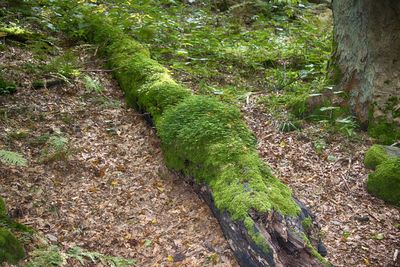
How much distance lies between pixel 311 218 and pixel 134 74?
386 cm

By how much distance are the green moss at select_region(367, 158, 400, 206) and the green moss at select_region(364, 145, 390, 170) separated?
170mm

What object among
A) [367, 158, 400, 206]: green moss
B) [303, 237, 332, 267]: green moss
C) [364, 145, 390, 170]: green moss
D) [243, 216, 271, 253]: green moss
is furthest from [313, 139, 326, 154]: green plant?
[243, 216, 271, 253]: green moss

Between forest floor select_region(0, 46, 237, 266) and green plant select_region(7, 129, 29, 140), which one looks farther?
green plant select_region(7, 129, 29, 140)

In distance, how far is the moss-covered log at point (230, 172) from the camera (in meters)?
3.75

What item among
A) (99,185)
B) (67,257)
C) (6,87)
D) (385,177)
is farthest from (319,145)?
(6,87)

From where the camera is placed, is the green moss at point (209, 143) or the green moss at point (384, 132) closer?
the green moss at point (209, 143)

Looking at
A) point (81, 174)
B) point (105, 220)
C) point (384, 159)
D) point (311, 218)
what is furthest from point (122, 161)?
point (384, 159)

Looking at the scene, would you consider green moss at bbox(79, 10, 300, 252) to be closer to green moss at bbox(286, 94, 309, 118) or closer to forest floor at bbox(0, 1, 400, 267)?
forest floor at bbox(0, 1, 400, 267)

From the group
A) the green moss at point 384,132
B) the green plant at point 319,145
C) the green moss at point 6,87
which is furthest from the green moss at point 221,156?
the green moss at point 6,87

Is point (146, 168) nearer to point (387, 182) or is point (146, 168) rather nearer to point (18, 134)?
point (18, 134)

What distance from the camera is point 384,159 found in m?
5.56

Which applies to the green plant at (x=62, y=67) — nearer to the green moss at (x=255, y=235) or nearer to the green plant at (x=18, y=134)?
the green plant at (x=18, y=134)

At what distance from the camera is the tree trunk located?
5957 mm

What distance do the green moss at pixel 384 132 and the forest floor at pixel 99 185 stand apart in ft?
10.4
